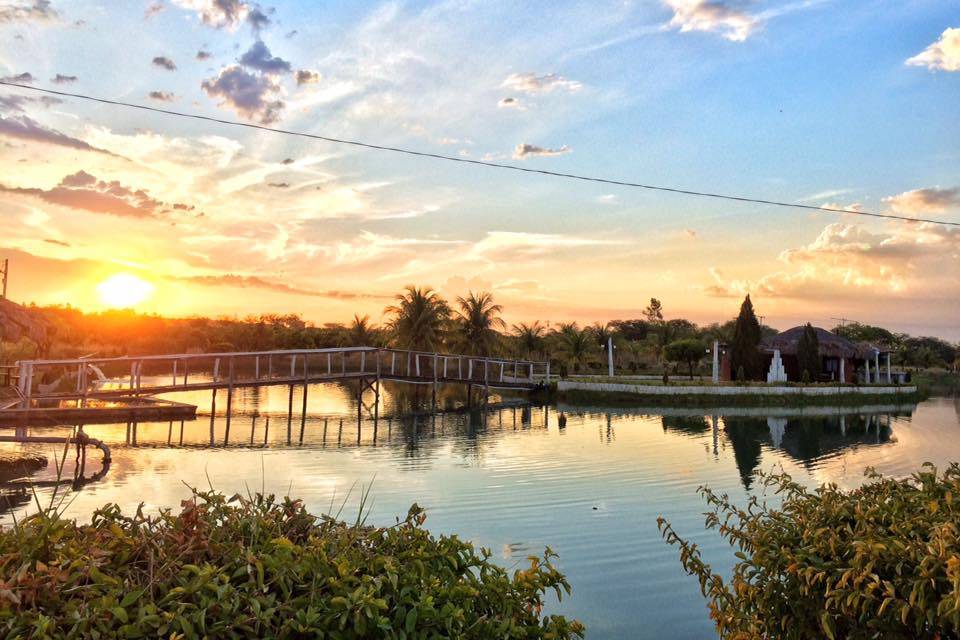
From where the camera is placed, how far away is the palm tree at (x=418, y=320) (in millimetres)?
49031

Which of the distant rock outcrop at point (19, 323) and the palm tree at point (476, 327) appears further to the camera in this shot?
the palm tree at point (476, 327)

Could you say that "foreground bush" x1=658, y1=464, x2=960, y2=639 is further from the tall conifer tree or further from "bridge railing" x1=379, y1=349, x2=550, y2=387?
the tall conifer tree

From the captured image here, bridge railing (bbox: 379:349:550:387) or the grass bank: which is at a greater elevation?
bridge railing (bbox: 379:349:550:387)

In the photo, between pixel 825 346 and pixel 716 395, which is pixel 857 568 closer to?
pixel 716 395

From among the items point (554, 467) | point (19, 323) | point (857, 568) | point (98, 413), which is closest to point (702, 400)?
point (554, 467)

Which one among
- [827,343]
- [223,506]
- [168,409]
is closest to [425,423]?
[168,409]

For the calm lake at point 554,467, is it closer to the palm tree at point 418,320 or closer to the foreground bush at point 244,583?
the foreground bush at point 244,583

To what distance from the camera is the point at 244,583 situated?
2703 millimetres

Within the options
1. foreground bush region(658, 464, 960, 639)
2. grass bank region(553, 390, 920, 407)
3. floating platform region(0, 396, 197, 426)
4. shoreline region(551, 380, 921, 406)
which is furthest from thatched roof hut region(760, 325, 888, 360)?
foreground bush region(658, 464, 960, 639)

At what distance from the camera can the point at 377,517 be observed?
12.1m

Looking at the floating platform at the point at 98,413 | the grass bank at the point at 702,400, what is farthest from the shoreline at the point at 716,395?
the floating platform at the point at 98,413

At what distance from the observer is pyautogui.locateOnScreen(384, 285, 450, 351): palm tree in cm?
4903

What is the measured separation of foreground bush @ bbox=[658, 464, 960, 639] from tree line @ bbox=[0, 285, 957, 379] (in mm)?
30994

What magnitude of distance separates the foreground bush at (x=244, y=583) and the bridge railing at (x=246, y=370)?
923 inches
